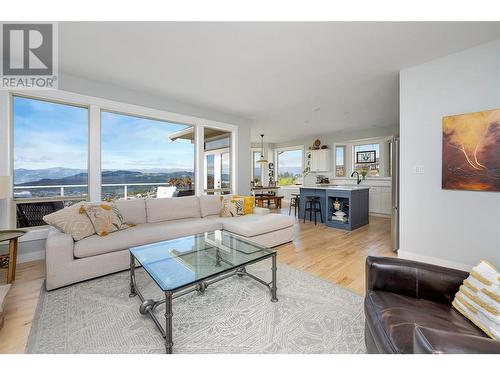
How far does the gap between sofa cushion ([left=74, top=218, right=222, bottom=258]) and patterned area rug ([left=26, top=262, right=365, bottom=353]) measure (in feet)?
1.18

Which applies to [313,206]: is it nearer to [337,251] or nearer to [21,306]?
[337,251]

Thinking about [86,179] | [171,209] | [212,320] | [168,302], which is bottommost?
[212,320]

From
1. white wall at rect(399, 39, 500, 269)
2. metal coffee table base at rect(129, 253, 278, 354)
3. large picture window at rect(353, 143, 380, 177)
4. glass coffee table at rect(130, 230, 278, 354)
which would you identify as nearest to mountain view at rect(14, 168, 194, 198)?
glass coffee table at rect(130, 230, 278, 354)

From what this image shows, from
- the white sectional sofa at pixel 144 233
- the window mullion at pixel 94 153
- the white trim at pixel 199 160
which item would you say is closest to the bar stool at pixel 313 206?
the white sectional sofa at pixel 144 233

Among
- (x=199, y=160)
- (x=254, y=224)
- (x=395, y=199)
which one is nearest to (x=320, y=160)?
(x=395, y=199)

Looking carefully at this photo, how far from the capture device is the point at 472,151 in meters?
2.39

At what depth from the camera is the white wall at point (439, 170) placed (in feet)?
7.73

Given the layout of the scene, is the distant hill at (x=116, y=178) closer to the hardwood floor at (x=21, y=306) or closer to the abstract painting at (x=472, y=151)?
the hardwood floor at (x=21, y=306)

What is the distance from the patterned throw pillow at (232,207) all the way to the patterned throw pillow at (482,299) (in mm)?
3000

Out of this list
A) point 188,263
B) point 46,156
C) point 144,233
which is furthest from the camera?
point 46,156

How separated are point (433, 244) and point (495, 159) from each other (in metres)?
1.17

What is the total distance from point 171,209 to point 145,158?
303 centimetres
